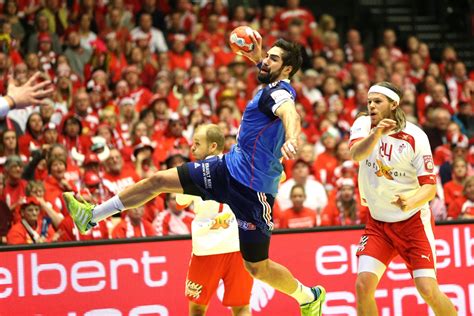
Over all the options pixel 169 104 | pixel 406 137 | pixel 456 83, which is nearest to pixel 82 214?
pixel 406 137

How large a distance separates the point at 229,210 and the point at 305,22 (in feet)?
34.6

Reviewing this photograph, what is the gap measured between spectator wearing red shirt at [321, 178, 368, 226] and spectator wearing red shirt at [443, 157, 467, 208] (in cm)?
120

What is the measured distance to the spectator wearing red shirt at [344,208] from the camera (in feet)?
41.9

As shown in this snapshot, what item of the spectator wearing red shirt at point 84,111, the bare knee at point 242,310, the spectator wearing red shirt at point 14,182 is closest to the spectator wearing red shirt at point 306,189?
the spectator wearing red shirt at point 84,111

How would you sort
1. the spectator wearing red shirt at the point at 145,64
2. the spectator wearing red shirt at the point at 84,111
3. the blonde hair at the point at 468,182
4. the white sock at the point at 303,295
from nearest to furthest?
the white sock at the point at 303,295 → the blonde hair at the point at 468,182 → the spectator wearing red shirt at the point at 84,111 → the spectator wearing red shirt at the point at 145,64

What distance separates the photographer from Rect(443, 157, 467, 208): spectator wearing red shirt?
13342 mm

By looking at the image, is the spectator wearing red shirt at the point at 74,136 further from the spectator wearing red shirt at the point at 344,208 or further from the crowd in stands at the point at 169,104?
the spectator wearing red shirt at the point at 344,208

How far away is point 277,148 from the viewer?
8.70 m

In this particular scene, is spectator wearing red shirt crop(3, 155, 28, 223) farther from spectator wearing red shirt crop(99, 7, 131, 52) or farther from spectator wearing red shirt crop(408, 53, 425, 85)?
spectator wearing red shirt crop(408, 53, 425, 85)

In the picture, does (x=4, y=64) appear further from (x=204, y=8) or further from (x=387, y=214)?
(x=387, y=214)

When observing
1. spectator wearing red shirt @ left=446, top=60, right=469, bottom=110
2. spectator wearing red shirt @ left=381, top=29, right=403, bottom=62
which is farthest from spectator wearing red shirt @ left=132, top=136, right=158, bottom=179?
spectator wearing red shirt @ left=381, top=29, right=403, bottom=62

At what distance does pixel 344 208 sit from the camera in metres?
12.9

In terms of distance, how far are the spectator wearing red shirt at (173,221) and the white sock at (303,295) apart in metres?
2.82

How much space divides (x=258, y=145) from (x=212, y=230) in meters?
1.03
